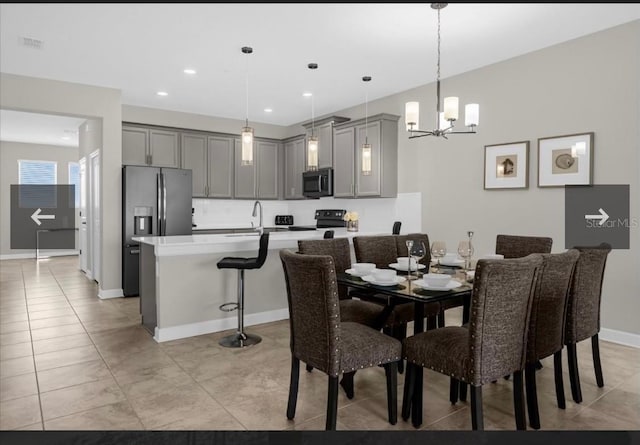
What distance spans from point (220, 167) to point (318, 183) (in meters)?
1.69

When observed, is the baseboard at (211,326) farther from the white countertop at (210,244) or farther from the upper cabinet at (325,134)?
the upper cabinet at (325,134)

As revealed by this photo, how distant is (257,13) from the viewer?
3301 millimetres

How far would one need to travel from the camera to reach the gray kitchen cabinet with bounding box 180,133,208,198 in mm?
6447

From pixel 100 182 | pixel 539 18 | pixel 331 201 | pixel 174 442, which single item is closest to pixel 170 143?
pixel 100 182

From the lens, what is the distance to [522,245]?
3340 millimetres

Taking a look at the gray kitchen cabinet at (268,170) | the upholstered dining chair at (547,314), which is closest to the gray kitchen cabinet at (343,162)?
the gray kitchen cabinet at (268,170)

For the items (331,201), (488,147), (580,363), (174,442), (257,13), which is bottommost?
(580,363)

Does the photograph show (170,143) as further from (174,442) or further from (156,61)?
(174,442)

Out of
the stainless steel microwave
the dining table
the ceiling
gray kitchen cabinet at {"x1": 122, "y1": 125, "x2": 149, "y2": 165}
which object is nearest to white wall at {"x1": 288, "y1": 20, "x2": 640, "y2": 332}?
the ceiling

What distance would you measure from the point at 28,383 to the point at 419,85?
Result: 4837mm

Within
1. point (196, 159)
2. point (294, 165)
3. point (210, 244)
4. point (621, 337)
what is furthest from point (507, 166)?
point (196, 159)

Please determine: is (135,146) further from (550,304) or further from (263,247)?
(550,304)

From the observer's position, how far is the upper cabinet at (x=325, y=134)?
6168 mm

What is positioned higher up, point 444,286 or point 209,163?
point 209,163
